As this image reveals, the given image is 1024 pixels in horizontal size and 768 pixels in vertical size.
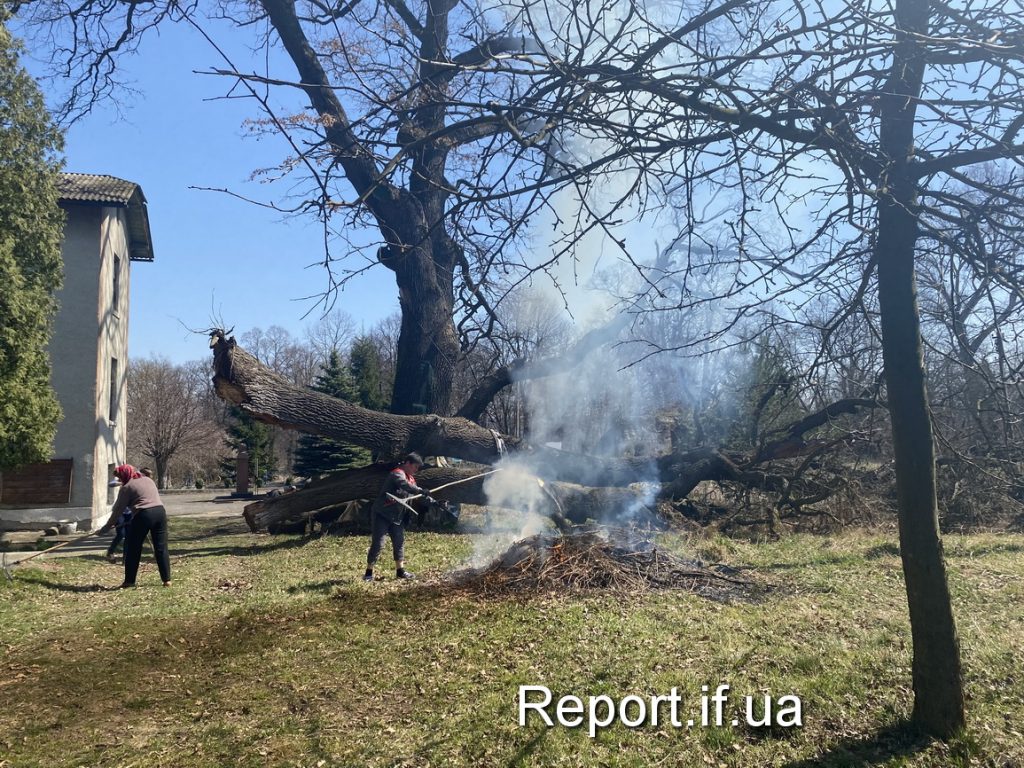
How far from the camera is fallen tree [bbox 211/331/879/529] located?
13.0 m

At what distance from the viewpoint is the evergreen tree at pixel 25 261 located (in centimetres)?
1207

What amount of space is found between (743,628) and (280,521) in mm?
10266

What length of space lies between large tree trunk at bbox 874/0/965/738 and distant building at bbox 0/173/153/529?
18.1 meters

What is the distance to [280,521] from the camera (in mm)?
14000

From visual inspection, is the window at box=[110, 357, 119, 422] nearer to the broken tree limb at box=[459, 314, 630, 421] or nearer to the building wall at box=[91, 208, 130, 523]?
the building wall at box=[91, 208, 130, 523]

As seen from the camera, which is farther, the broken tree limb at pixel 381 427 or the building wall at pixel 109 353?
the building wall at pixel 109 353

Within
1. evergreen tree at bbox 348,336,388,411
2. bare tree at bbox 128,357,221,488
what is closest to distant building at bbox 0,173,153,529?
evergreen tree at bbox 348,336,388,411


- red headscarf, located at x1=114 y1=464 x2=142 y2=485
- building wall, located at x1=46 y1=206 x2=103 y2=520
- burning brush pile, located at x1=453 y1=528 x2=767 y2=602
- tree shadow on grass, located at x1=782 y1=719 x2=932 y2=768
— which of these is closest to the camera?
tree shadow on grass, located at x1=782 y1=719 x2=932 y2=768

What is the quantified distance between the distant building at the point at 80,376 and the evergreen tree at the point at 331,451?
337 inches

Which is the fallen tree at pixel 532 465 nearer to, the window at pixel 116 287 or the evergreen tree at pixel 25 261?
the evergreen tree at pixel 25 261

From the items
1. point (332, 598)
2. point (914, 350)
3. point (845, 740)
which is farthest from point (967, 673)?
point (332, 598)

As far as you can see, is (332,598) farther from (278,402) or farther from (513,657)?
(278,402)

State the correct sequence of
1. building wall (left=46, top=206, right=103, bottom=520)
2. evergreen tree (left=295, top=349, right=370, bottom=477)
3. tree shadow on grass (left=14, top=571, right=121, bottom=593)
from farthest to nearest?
1. evergreen tree (left=295, top=349, right=370, bottom=477)
2. building wall (left=46, top=206, right=103, bottom=520)
3. tree shadow on grass (left=14, top=571, right=121, bottom=593)

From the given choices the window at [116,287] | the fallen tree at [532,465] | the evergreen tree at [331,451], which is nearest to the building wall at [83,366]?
the window at [116,287]
